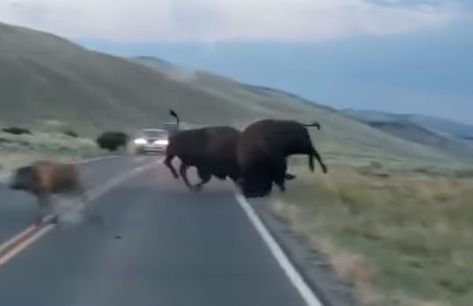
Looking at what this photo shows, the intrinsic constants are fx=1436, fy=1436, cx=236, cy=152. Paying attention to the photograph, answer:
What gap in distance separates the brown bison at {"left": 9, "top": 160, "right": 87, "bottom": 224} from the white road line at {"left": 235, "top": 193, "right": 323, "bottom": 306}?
135 inches

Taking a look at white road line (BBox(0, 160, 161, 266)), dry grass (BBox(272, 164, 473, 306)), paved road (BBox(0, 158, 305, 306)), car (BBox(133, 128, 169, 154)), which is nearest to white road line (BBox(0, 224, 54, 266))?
white road line (BBox(0, 160, 161, 266))

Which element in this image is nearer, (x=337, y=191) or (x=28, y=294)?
(x=28, y=294)

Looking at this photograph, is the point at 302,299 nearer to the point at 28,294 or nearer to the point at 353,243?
the point at 28,294

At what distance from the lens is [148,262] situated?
1883cm

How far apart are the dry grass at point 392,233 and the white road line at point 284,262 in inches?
22.6

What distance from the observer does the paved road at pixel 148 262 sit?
602 inches

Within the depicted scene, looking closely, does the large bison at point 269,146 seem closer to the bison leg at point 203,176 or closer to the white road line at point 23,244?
the bison leg at point 203,176

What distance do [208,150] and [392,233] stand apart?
39.4ft

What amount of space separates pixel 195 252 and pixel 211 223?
19.0ft

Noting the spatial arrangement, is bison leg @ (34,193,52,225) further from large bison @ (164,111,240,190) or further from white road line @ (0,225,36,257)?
large bison @ (164,111,240,190)

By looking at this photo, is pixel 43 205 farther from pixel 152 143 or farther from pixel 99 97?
pixel 99 97

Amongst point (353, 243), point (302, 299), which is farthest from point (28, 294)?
point (353, 243)

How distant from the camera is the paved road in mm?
15289

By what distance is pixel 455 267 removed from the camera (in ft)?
65.0
